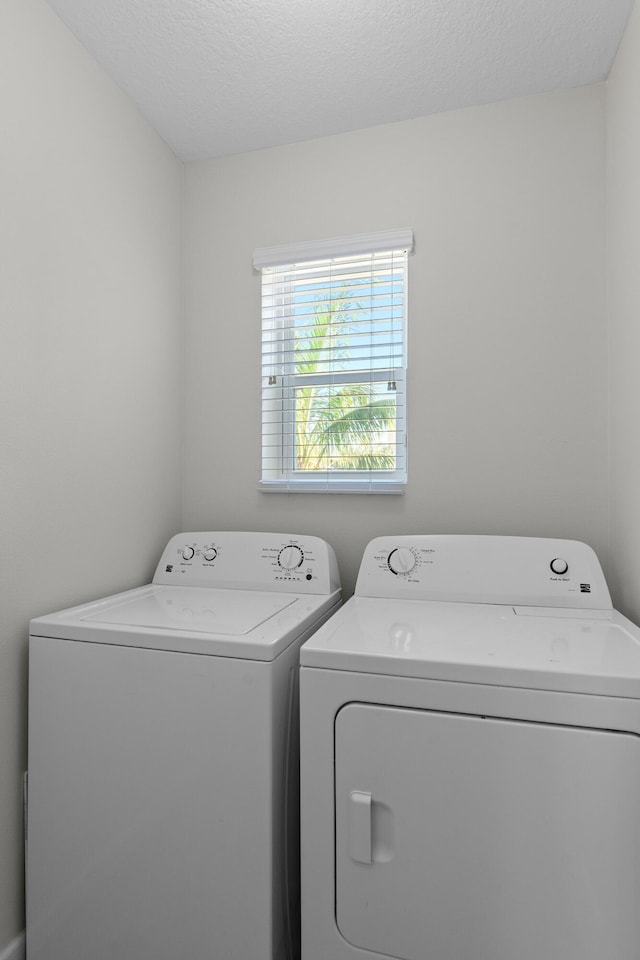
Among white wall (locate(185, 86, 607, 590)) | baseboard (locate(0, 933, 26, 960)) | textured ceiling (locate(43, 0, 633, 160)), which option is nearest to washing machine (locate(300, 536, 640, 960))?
white wall (locate(185, 86, 607, 590))

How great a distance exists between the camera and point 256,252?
206 cm

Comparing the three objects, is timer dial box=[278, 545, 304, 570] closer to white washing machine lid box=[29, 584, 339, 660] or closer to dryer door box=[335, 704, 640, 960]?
white washing machine lid box=[29, 584, 339, 660]

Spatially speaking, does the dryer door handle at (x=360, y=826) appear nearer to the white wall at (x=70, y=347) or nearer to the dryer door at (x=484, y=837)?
the dryer door at (x=484, y=837)

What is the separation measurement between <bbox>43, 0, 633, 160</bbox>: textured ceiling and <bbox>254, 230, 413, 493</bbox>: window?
0.43 meters

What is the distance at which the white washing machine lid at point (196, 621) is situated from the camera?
4.00 feet

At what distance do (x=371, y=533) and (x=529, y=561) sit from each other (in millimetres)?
548

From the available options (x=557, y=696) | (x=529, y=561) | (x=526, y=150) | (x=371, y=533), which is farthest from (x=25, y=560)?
(x=526, y=150)

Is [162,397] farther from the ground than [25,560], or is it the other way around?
[162,397]

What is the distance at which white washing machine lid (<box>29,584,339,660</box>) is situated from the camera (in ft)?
4.00

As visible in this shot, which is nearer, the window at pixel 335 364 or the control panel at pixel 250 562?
the control panel at pixel 250 562

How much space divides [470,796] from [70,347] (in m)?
1.49

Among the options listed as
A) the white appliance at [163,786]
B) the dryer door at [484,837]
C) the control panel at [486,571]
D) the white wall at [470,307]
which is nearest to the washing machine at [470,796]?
the dryer door at [484,837]

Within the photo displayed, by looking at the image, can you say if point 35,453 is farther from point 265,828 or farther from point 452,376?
point 452,376

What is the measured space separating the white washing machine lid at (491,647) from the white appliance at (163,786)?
6.8 inches
